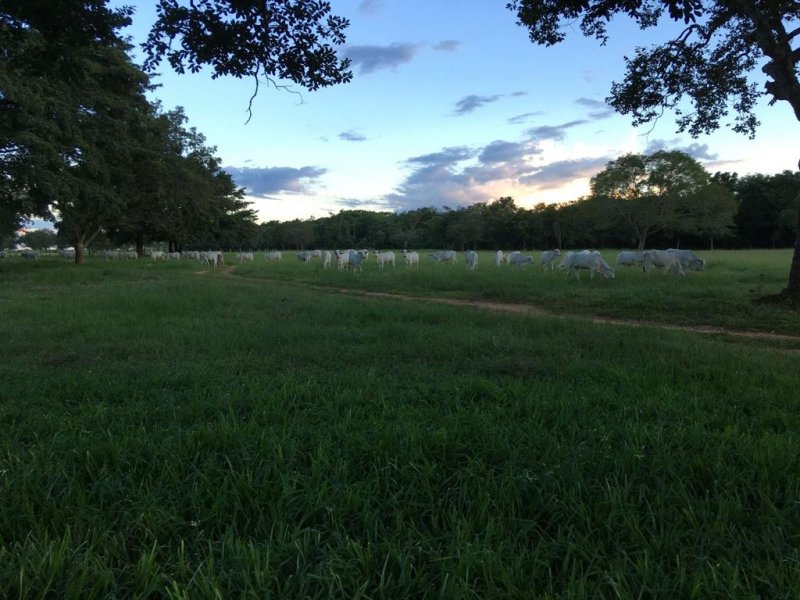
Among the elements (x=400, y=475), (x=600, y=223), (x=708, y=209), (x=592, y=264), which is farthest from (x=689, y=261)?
(x=600, y=223)

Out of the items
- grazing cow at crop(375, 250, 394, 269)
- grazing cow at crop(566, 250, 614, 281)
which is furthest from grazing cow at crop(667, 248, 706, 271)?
grazing cow at crop(375, 250, 394, 269)

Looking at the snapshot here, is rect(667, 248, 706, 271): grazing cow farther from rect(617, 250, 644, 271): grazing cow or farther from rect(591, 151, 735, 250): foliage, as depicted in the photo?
rect(591, 151, 735, 250): foliage

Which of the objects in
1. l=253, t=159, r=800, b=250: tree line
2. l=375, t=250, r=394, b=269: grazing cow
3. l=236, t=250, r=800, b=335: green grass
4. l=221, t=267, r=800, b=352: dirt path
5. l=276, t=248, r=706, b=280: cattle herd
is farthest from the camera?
l=253, t=159, r=800, b=250: tree line

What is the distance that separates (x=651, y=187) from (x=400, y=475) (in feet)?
195

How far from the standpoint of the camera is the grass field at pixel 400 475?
2209mm

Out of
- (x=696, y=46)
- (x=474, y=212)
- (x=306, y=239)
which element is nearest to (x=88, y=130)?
(x=696, y=46)

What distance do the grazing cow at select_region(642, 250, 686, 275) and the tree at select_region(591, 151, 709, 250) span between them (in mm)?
31676

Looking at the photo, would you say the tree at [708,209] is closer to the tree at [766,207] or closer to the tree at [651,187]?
the tree at [651,187]

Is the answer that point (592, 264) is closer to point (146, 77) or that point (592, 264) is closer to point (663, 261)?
point (663, 261)

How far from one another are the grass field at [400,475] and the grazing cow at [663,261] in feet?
64.1

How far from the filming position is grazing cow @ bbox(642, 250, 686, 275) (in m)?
24.3

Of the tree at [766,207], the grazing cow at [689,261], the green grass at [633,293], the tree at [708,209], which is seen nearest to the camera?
the green grass at [633,293]

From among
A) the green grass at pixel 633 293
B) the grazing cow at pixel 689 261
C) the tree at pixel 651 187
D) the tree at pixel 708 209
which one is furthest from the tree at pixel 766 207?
the green grass at pixel 633 293

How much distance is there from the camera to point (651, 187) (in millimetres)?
53562
